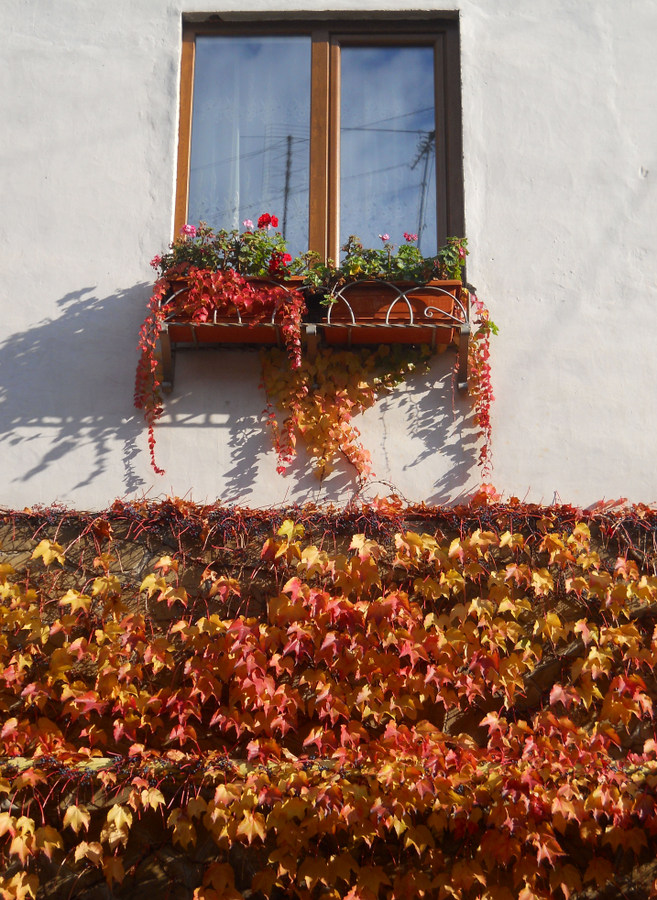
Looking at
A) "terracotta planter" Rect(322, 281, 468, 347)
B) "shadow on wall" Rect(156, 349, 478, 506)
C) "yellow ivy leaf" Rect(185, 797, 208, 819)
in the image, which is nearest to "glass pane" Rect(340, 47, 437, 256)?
"terracotta planter" Rect(322, 281, 468, 347)

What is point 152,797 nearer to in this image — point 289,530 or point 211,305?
point 289,530

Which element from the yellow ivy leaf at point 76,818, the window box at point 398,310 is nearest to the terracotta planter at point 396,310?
the window box at point 398,310

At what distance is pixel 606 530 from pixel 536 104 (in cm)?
242

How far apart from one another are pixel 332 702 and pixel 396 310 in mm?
1889

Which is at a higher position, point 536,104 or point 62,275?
point 536,104

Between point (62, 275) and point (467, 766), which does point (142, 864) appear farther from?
point (62, 275)

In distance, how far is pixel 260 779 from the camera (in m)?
4.20

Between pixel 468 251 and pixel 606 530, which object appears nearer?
pixel 606 530

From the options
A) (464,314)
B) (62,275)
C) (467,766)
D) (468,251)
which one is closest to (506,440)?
(464,314)

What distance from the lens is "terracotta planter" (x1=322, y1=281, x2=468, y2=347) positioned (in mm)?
5055

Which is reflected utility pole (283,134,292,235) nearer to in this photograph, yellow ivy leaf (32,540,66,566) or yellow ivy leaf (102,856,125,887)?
yellow ivy leaf (32,540,66,566)

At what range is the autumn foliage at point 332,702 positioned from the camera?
13.7 ft

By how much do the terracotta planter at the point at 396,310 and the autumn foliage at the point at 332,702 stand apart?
89cm

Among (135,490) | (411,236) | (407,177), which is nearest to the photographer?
(135,490)
